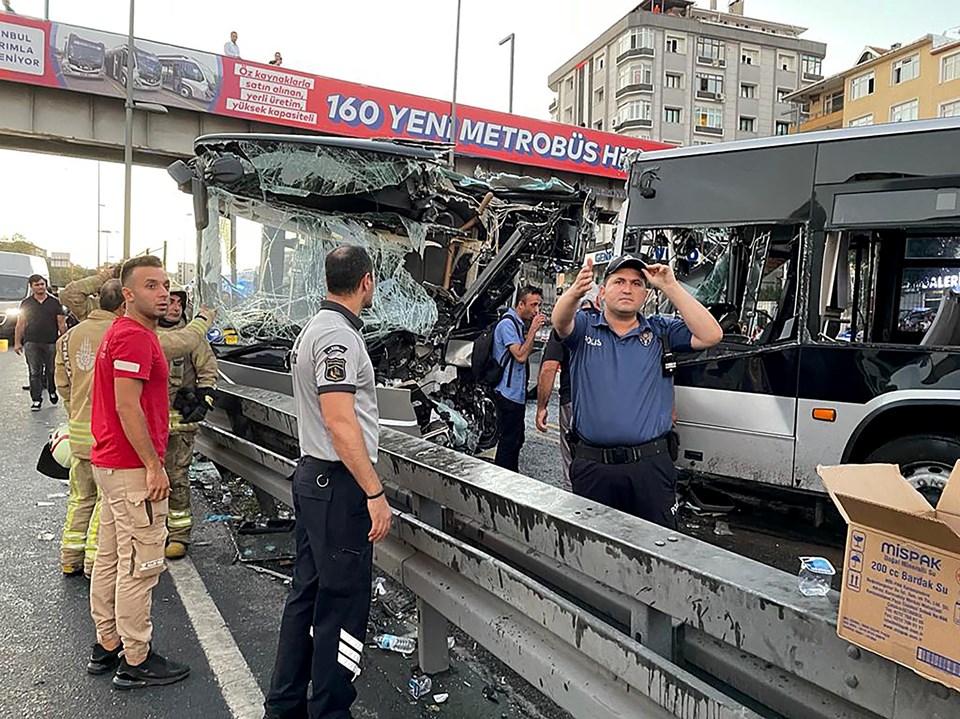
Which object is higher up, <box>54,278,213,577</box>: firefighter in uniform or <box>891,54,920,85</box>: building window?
<box>891,54,920,85</box>: building window

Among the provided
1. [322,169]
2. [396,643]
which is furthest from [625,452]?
[322,169]

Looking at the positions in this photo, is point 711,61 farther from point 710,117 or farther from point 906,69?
point 906,69

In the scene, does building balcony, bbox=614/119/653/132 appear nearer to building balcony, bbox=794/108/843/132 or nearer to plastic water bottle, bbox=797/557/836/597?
building balcony, bbox=794/108/843/132

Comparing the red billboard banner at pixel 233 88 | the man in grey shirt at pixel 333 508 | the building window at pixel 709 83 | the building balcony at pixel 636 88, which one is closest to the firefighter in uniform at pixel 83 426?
the man in grey shirt at pixel 333 508

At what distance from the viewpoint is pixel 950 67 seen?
42719 mm

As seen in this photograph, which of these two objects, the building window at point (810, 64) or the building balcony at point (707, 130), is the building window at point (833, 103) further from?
the building window at point (810, 64)

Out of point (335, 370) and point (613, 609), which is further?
point (335, 370)

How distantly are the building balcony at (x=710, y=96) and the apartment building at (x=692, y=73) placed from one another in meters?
0.09

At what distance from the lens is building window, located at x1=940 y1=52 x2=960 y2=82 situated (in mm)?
42219

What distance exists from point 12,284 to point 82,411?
785 inches

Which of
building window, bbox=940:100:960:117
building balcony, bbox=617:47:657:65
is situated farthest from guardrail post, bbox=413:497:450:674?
building balcony, bbox=617:47:657:65

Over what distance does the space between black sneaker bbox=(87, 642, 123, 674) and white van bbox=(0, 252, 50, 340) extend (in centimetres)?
1842

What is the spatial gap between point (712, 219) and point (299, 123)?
58.7ft

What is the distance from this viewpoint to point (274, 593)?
418 cm
